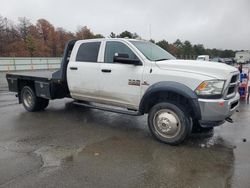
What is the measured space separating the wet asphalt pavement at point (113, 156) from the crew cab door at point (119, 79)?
0.76 m

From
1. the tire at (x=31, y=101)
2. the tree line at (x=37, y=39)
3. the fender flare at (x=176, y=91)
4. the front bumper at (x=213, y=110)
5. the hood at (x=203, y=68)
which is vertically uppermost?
the tree line at (x=37, y=39)

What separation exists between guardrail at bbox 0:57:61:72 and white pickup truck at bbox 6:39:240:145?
2831cm

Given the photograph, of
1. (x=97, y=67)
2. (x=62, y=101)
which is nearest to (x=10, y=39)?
(x=62, y=101)

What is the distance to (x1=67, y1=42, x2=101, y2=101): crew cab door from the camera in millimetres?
5801

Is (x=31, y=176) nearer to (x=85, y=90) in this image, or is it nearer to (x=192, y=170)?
(x=192, y=170)

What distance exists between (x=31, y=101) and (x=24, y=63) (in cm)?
2879

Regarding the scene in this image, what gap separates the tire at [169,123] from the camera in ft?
14.7

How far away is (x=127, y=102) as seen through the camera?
5297 millimetres

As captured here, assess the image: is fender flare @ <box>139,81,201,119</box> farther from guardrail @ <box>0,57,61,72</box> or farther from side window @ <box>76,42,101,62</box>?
guardrail @ <box>0,57,61,72</box>

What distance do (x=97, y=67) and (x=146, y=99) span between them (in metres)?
1.56

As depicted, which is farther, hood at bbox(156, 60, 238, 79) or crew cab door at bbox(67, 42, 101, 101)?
crew cab door at bbox(67, 42, 101, 101)

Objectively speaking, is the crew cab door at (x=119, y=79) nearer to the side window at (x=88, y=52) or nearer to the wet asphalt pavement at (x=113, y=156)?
the side window at (x=88, y=52)

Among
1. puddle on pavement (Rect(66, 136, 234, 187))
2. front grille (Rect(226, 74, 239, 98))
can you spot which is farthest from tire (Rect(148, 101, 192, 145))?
front grille (Rect(226, 74, 239, 98))

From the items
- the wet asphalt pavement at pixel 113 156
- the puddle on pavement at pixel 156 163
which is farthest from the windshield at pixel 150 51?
the puddle on pavement at pixel 156 163
